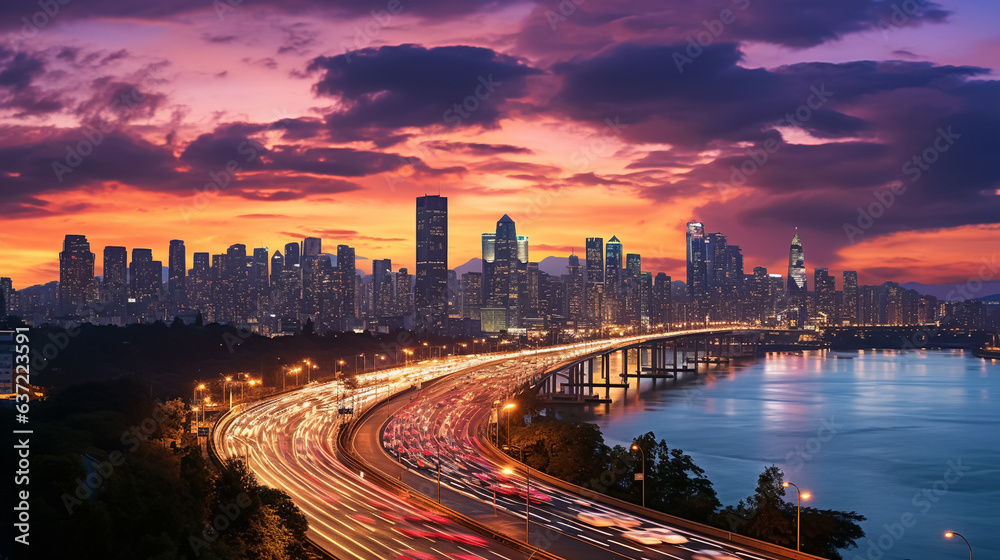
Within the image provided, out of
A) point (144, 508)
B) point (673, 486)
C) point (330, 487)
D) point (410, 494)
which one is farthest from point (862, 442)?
point (144, 508)

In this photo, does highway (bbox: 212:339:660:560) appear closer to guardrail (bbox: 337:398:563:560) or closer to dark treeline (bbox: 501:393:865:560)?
guardrail (bbox: 337:398:563:560)

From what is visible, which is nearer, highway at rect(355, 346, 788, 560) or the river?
highway at rect(355, 346, 788, 560)

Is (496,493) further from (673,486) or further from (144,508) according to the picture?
(144,508)

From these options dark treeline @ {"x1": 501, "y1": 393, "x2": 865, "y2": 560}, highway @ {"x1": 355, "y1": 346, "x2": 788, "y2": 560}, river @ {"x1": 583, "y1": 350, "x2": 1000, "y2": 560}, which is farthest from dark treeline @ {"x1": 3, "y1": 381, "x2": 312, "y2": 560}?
river @ {"x1": 583, "y1": 350, "x2": 1000, "y2": 560}

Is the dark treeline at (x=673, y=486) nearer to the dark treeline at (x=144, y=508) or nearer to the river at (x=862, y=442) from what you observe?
the river at (x=862, y=442)

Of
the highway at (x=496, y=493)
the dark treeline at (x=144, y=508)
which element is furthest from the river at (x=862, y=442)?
the dark treeline at (x=144, y=508)
